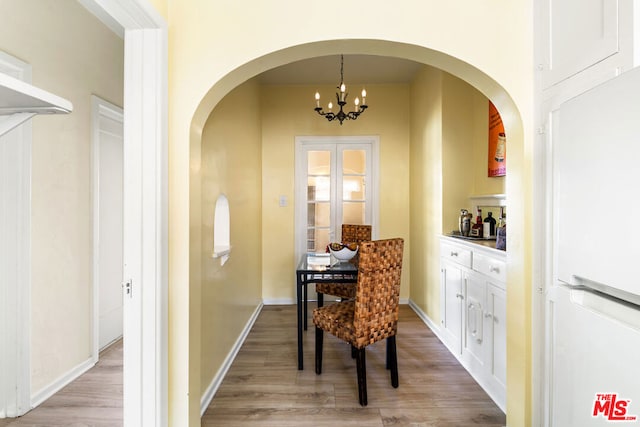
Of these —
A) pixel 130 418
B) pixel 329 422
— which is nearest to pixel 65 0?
pixel 130 418

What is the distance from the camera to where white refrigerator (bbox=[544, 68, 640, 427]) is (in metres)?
0.89

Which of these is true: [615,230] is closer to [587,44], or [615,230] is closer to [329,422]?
[587,44]

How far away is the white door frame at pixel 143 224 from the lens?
54.3 inches

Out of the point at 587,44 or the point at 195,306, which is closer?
the point at 587,44

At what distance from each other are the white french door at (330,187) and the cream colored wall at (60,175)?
7.37 ft

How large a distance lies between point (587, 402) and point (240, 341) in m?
2.46

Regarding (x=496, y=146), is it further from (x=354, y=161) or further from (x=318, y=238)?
(x=318, y=238)

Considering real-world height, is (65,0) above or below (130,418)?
above

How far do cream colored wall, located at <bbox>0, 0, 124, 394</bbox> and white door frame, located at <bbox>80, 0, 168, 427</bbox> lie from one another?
1068 millimetres

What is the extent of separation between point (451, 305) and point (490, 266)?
0.78 metres

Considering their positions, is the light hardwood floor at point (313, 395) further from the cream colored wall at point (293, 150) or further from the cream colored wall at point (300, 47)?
the cream colored wall at point (293, 150)

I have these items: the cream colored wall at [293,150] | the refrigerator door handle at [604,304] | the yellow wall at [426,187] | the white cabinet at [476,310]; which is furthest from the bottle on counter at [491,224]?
the cream colored wall at [293,150]

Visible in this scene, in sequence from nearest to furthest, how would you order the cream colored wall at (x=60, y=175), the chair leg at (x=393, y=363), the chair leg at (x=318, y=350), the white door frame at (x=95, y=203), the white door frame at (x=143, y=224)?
the white door frame at (x=143, y=224)
the cream colored wall at (x=60, y=175)
the chair leg at (x=393, y=363)
the chair leg at (x=318, y=350)
the white door frame at (x=95, y=203)

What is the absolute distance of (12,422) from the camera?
1.86 metres
